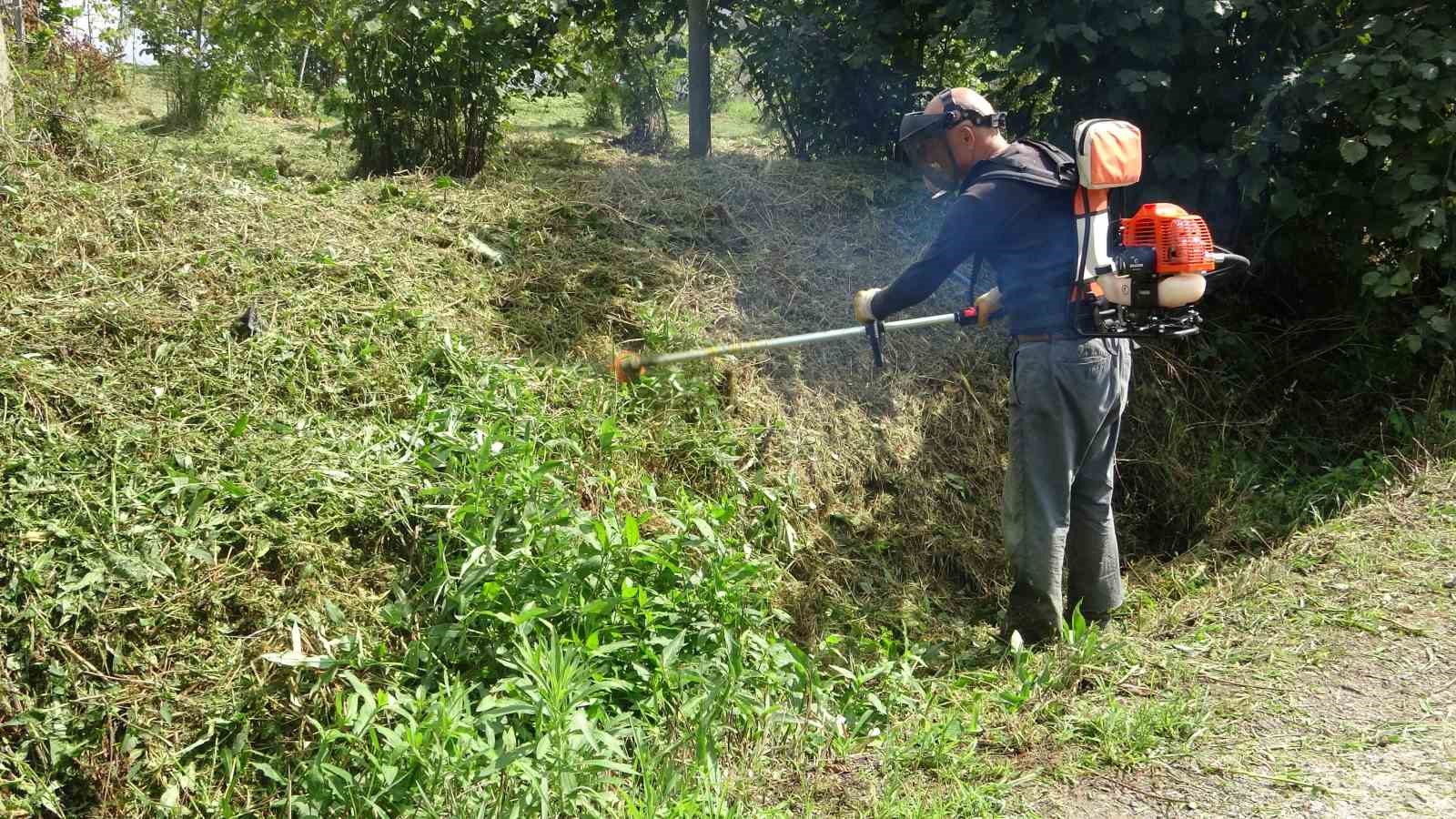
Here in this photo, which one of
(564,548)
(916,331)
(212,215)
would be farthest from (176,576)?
(916,331)

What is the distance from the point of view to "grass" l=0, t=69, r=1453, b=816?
321 centimetres

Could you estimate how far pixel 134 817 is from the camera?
3.14 metres

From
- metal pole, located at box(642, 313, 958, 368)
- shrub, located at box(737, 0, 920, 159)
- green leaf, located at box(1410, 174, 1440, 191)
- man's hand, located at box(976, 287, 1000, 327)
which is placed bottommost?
metal pole, located at box(642, 313, 958, 368)

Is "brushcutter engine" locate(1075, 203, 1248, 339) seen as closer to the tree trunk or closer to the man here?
the man

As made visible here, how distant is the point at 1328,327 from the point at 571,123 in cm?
579

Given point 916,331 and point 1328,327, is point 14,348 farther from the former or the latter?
point 1328,327

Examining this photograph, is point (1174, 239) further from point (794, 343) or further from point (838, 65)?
point (838, 65)

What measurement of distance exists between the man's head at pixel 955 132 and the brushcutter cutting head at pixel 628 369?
1514 mm

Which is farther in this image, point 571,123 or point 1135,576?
point 571,123

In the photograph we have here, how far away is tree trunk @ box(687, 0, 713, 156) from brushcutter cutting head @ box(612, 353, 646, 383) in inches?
109

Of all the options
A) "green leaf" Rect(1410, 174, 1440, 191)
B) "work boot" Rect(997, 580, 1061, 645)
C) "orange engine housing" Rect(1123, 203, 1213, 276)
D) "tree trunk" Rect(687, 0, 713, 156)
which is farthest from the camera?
"tree trunk" Rect(687, 0, 713, 156)

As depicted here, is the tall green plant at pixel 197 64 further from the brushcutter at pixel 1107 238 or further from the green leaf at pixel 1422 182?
the green leaf at pixel 1422 182

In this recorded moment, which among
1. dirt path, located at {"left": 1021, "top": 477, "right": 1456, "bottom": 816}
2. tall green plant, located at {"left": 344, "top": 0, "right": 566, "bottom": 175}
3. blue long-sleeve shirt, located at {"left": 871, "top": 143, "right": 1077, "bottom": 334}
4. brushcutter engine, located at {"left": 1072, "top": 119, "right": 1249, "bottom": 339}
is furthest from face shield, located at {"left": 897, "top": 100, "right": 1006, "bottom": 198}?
tall green plant, located at {"left": 344, "top": 0, "right": 566, "bottom": 175}

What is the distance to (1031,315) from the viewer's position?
404 cm
